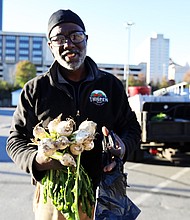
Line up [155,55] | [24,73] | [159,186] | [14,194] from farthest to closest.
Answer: [155,55], [24,73], [159,186], [14,194]

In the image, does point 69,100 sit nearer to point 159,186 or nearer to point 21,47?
point 159,186

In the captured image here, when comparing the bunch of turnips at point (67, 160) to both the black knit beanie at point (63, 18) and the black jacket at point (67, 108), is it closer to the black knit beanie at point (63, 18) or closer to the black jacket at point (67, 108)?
the black jacket at point (67, 108)

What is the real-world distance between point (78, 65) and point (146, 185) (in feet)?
15.6

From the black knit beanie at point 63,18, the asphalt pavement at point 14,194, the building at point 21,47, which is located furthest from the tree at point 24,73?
the black knit beanie at point 63,18

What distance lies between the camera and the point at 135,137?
2.32 m

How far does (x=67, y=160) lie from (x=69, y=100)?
1.97ft

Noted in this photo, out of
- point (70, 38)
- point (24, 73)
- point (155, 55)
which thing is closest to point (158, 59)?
point (155, 55)

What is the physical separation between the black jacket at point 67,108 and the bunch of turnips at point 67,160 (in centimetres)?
29

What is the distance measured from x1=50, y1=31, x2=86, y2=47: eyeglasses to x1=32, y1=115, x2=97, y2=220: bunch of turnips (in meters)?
0.54

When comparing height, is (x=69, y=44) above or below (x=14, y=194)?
above

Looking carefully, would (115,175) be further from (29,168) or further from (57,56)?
(57,56)

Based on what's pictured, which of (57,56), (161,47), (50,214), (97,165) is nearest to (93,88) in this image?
(57,56)

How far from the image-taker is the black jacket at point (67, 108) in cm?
218

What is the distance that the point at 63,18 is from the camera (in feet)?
7.11
